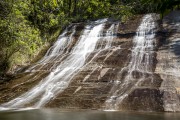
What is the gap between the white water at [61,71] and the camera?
11812mm

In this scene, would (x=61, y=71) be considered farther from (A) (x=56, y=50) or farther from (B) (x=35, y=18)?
(B) (x=35, y=18)

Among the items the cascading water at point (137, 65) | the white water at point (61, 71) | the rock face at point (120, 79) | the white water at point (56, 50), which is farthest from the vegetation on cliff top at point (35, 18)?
the cascading water at point (137, 65)

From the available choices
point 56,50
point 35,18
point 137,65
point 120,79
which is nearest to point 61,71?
point 120,79

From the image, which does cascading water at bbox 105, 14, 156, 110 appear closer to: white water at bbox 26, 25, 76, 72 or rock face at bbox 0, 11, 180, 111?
rock face at bbox 0, 11, 180, 111

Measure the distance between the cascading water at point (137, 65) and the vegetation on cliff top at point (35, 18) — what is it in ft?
6.68

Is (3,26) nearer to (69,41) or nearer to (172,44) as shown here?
(69,41)

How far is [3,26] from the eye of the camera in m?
13.2

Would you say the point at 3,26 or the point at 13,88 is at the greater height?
the point at 3,26

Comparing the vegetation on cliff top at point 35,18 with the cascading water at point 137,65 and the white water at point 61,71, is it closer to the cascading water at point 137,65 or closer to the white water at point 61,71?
the white water at point 61,71

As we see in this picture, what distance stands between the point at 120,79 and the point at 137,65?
1776mm

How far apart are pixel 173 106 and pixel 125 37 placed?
8.34 meters

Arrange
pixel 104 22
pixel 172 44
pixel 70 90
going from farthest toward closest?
pixel 104 22 < pixel 172 44 < pixel 70 90

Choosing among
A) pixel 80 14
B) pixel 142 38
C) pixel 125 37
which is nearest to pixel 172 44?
pixel 142 38

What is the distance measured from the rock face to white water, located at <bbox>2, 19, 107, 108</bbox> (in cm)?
28
